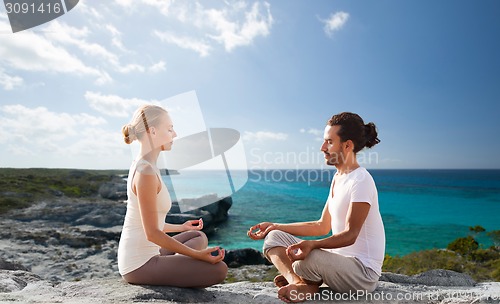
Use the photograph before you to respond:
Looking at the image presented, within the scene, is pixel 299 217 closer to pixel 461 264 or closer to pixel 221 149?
pixel 461 264

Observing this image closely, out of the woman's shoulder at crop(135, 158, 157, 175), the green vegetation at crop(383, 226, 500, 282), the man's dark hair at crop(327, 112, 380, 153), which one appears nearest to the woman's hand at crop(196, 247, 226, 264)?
the woman's shoulder at crop(135, 158, 157, 175)

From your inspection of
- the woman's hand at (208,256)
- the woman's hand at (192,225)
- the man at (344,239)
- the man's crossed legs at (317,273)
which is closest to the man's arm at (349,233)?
the man at (344,239)

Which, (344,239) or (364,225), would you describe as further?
(364,225)

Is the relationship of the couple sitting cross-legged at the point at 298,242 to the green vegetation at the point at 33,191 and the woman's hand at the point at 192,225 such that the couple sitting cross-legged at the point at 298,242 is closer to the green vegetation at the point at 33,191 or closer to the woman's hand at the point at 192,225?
the woman's hand at the point at 192,225

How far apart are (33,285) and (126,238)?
143cm

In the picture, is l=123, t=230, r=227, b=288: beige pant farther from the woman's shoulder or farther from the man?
the woman's shoulder

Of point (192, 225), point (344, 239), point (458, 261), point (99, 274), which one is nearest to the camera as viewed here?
point (344, 239)

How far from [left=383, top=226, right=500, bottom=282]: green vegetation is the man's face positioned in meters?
9.79

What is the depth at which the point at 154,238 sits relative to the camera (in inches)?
121

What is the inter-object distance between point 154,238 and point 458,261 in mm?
13519

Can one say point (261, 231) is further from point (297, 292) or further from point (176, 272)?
point (176, 272)

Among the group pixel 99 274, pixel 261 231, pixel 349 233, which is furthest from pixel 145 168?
pixel 99 274

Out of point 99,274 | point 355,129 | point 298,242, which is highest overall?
point 355,129

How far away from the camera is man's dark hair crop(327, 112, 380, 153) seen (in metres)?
3.29
